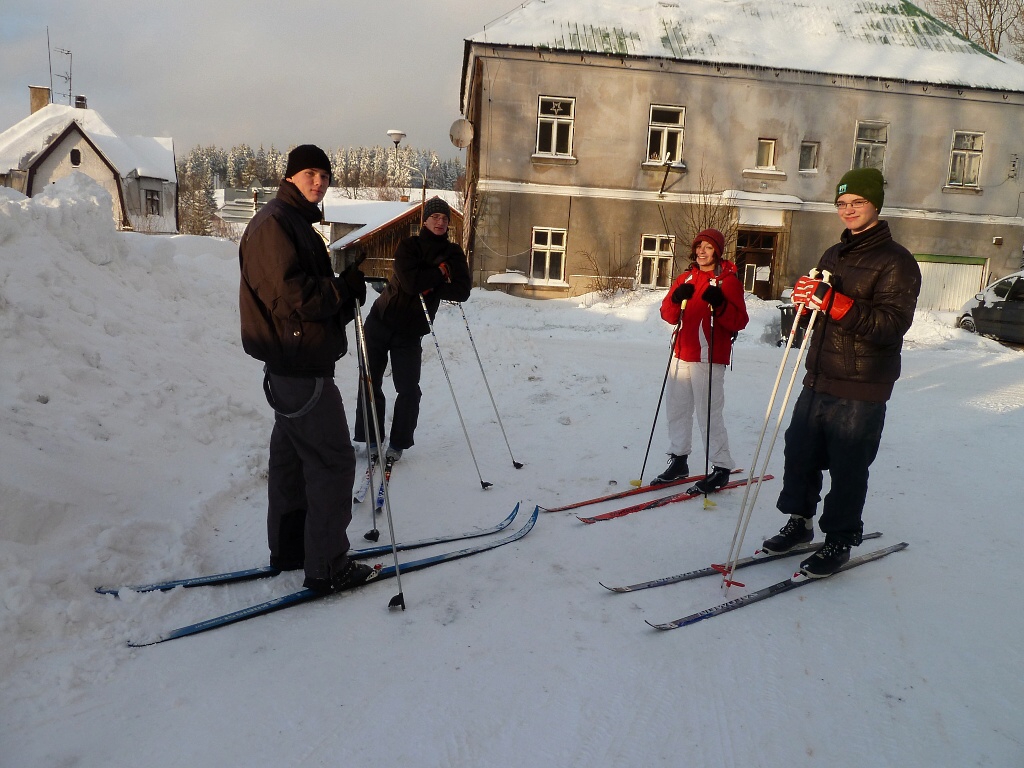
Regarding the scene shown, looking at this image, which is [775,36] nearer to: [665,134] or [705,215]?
[665,134]

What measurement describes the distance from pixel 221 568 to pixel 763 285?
1910 cm

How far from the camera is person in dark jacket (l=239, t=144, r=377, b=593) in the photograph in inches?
120

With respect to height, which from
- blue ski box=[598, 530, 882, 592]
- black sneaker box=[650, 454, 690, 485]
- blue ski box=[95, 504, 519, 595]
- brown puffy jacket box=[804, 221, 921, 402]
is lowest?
blue ski box=[95, 504, 519, 595]

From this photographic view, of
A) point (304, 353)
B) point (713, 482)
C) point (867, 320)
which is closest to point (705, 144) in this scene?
point (713, 482)

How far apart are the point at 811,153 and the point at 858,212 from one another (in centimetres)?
1822

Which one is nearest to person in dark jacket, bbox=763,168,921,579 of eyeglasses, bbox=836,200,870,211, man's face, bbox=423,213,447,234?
eyeglasses, bbox=836,200,870,211

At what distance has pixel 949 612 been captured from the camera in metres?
3.32

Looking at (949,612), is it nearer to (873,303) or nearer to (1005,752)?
(1005,752)

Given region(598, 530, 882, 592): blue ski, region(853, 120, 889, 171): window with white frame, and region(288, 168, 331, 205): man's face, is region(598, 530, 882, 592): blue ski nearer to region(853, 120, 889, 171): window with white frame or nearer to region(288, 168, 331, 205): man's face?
region(288, 168, 331, 205): man's face

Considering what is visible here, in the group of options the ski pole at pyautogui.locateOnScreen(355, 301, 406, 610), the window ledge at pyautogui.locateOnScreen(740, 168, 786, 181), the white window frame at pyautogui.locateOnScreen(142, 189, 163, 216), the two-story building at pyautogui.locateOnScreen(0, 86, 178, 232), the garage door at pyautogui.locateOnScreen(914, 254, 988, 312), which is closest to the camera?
the ski pole at pyautogui.locateOnScreen(355, 301, 406, 610)

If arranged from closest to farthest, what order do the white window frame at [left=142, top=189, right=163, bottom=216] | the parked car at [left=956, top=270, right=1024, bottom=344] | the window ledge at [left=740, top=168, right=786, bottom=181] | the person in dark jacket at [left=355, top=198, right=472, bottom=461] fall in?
1. the person in dark jacket at [left=355, top=198, right=472, bottom=461]
2. the parked car at [left=956, top=270, right=1024, bottom=344]
3. the window ledge at [left=740, top=168, right=786, bottom=181]
4. the white window frame at [left=142, top=189, right=163, bottom=216]

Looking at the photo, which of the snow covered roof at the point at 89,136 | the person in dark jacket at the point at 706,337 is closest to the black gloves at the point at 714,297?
the person in dark jacket at the point at 706,337

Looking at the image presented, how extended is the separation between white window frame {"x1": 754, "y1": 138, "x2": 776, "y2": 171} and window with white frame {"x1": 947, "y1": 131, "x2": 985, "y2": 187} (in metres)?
5.41

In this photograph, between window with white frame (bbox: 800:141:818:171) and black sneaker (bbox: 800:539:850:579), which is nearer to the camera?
black sneaker (bbox: 800:539:850:579)
